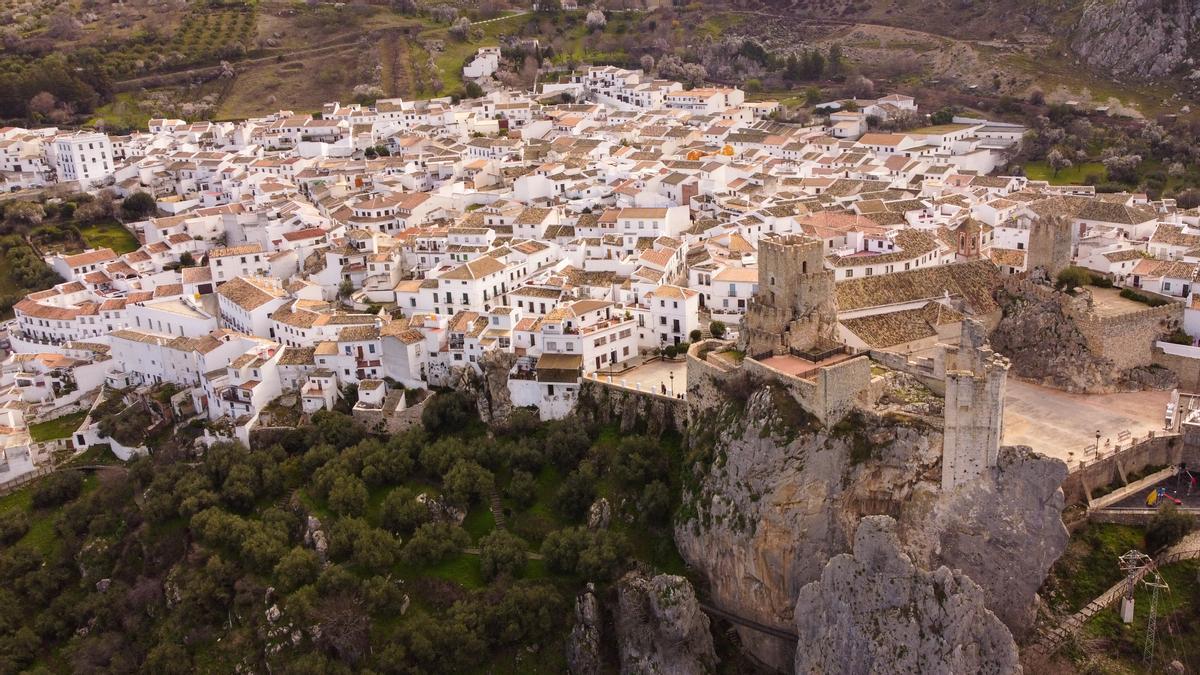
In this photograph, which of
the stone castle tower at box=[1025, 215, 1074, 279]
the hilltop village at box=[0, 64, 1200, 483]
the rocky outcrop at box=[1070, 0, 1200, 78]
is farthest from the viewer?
the rocky outcrop at box=[1070, 0, 1200, 78]

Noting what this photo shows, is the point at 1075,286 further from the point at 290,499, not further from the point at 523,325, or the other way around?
the point at 290,499

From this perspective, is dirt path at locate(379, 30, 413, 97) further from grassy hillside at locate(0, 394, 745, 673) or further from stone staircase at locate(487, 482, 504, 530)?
stone staircase at locate(487, 482, 504, 530)

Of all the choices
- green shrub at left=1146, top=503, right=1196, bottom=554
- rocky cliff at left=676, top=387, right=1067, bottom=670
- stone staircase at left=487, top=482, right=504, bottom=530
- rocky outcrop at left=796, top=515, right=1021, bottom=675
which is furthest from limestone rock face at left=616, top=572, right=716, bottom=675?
green shrub at left=1146, top=503, right=1196, bottom=554

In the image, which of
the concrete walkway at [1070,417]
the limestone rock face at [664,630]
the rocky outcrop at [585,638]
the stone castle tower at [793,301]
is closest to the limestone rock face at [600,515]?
the rocky outcrop at [585,638]

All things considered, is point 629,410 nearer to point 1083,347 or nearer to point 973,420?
point 973,420

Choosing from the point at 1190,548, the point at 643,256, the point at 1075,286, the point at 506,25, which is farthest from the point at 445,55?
the point at 1190,548

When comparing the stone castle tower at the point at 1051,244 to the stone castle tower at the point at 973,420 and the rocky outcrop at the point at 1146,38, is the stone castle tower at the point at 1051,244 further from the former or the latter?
the rocky outcrop at the point at 1146,38

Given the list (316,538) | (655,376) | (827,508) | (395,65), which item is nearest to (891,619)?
(827,508)
